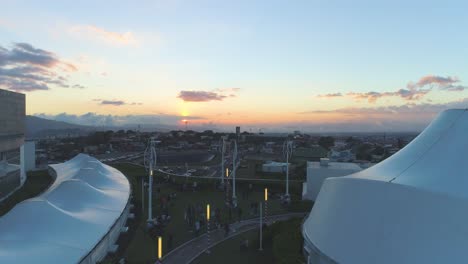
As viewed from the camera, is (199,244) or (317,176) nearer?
(199,244)

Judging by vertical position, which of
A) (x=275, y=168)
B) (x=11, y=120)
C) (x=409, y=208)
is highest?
(x=11, y=120)

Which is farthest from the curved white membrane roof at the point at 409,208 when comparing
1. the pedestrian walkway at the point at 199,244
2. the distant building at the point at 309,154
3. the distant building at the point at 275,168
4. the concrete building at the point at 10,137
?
the distant building at the point at 309,154

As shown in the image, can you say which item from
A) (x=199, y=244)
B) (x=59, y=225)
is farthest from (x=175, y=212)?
(x=59, y=225)

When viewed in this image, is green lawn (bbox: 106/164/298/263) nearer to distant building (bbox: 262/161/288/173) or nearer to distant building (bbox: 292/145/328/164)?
distant building (bbox: 262/161/288/173)

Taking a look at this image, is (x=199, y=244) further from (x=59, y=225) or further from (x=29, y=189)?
(x=29, y=189)

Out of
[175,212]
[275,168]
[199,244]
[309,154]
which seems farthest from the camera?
[309,154]

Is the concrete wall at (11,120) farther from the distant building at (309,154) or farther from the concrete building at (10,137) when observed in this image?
the distant building at (309,154)
